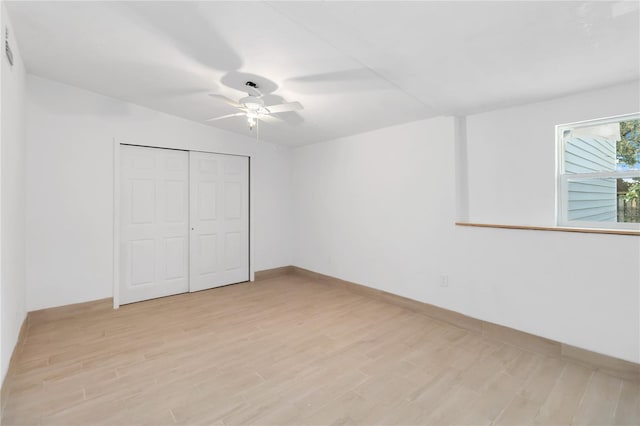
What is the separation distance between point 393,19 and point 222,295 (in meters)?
3.95

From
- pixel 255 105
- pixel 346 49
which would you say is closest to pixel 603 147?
pixel 346 49

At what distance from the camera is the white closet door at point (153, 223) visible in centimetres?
400

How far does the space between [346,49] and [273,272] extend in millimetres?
4043

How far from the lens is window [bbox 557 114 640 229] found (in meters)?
2.63

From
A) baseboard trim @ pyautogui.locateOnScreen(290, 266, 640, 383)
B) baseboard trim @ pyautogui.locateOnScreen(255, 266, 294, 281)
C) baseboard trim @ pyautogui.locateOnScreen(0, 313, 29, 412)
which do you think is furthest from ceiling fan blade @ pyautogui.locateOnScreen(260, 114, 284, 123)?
baseboard trim @ pyautogui.locateOnScreen(0, 313, 29, 412)

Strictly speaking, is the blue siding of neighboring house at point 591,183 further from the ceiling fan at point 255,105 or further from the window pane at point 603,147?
the ceiling fan at point 255,105

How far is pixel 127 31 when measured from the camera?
7.75ft

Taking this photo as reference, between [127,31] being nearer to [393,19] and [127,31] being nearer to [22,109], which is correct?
[22,109]

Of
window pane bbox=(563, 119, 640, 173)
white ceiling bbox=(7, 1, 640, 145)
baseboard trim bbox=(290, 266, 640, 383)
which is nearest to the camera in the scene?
white ceiling bbox=(7, 1, 640, 145)

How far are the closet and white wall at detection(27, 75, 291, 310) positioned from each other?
0.20 meters

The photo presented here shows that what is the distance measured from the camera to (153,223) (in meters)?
4.22

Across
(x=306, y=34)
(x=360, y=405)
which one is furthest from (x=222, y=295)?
(x=306, y=34)

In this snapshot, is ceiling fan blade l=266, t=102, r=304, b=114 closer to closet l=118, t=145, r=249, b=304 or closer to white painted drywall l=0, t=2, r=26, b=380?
white painted drywall l=0, t=2, r=26, b=380

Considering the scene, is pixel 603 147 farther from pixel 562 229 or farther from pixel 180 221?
pixel 180 221
